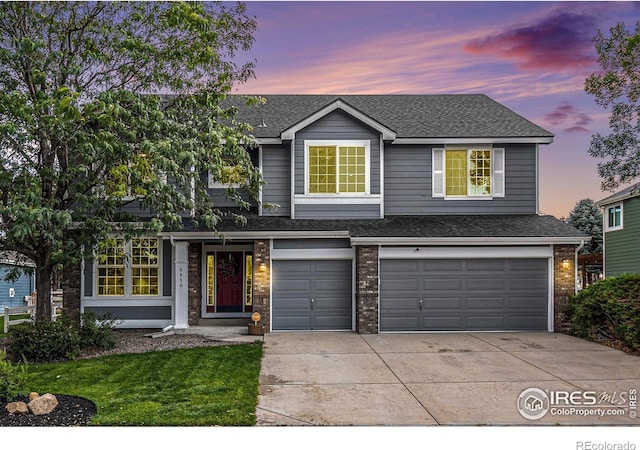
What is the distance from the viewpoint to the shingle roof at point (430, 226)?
13672mm

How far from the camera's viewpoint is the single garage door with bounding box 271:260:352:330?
14023mm

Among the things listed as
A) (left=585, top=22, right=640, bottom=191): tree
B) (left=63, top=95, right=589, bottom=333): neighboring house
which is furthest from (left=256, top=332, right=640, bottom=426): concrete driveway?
(left=585, top=22, right=640, bottom=191): tree

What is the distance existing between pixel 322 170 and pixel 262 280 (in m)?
3.78

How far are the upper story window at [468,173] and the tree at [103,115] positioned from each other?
6533mm

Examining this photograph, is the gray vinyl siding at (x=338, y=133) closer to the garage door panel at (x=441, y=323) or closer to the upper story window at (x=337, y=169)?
the upper story window at (x=337, y=169)

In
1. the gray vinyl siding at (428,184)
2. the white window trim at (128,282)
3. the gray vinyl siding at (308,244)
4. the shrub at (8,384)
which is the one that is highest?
the gray vinyl siding at (428,184)

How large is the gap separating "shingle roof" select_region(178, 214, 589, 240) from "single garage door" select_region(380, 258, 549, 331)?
0.80 meters

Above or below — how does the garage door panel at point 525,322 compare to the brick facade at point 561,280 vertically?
below

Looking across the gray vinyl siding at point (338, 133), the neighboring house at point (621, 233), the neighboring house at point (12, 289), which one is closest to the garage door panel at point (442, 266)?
the gray vinyl siding at point (338, 133)

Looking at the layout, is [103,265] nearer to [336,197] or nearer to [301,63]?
[336,197]

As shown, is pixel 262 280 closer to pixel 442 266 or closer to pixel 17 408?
pixel 442 266

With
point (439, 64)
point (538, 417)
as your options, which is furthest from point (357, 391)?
point (439, 64)
